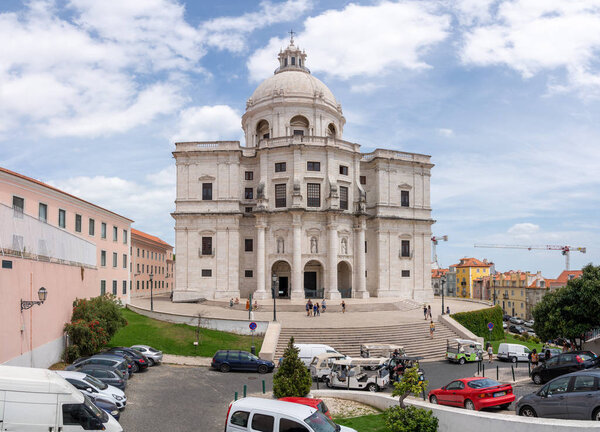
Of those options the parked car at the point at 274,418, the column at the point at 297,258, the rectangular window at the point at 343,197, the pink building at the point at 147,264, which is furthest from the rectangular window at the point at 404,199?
the parked car at the point at 274,418

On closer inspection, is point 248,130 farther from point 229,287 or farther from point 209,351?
point 209,351

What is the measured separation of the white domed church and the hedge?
34.2 feet

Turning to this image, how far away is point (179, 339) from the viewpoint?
32719mm

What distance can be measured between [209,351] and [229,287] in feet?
67.7

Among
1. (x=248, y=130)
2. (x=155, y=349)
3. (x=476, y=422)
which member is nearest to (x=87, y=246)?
(x=155, y=349)

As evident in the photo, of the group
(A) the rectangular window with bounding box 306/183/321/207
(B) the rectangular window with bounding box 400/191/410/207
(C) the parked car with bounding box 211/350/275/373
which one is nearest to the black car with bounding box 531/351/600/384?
(C) the parked car with bounding box 211/350/275/373

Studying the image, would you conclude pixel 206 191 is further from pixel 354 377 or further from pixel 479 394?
pixel 479 394

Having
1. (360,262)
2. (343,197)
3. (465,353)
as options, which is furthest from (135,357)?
(343,197)

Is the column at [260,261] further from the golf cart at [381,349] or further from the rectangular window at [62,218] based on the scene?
the golf cart at [381,349]

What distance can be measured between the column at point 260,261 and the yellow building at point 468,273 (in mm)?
76152

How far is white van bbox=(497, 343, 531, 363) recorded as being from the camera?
1230 inches

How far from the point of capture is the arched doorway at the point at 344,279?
53.8 m

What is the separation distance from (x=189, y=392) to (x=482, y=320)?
111 ft

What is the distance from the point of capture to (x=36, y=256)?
2217cm
